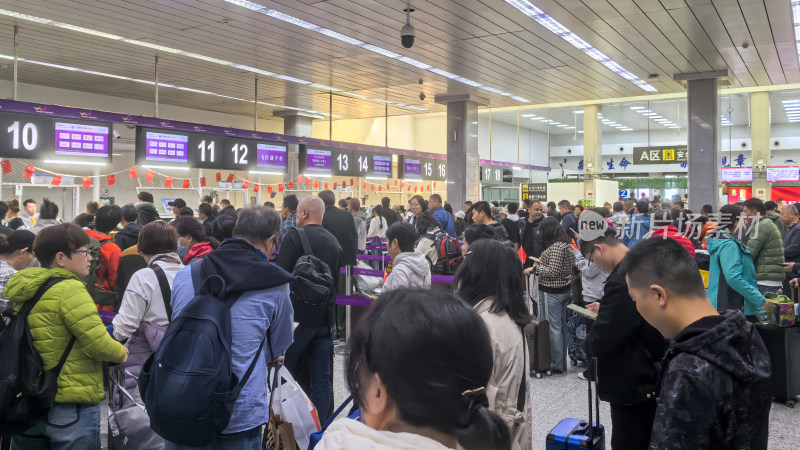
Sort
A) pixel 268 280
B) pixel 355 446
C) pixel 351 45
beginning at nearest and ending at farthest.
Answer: pixel 355 446 → pixel 268 280 → pixel 351 45

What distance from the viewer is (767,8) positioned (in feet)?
23.7

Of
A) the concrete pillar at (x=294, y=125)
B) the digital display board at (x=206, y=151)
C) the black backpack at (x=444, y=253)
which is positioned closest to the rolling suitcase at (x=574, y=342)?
the black backpack at (x=444, y=253)

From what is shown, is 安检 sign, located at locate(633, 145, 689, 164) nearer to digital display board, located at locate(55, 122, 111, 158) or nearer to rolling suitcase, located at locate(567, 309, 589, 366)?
rolling suitcase, located at locate(567, 309, 589, 366)

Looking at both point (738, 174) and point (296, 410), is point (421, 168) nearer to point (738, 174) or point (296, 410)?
point (296, 410)

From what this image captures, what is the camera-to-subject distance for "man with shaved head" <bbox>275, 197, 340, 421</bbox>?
4.02 metres

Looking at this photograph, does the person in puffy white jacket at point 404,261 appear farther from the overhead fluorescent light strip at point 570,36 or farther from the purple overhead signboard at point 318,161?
the purple overhead signboard at point 318,161

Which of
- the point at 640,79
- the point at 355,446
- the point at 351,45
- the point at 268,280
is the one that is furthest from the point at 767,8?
the point at 355,446

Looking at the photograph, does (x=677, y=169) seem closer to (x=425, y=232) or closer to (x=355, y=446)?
(x=425, y=232)

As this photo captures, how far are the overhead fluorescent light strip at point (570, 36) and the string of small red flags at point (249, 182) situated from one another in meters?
6.99

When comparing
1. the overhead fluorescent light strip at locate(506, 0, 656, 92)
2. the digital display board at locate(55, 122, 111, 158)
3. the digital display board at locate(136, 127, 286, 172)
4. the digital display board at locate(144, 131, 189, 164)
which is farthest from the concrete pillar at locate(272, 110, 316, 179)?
the overhead fluorescent light strip at locate(506, 0, 656, 92)

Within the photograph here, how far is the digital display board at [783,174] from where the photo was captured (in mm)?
21156

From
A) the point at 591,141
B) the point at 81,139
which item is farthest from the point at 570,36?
the point at 591,141

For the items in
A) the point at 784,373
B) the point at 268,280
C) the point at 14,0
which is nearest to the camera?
the point at 268,280

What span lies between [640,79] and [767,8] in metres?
4.51
